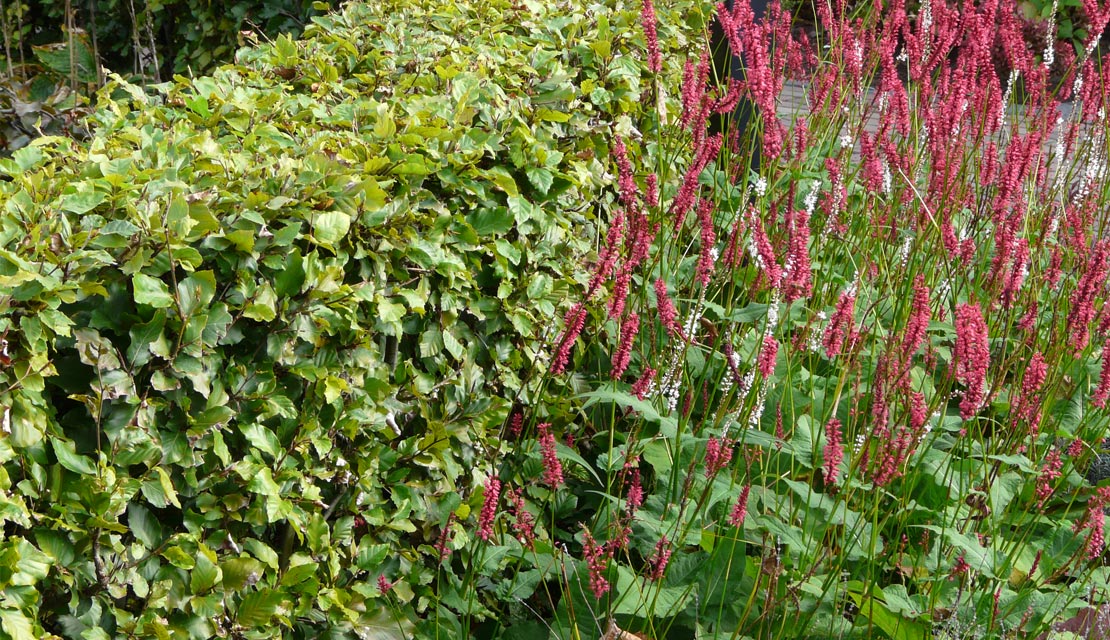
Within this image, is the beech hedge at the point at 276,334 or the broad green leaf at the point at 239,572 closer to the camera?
the beech hedge at the point at 276,334

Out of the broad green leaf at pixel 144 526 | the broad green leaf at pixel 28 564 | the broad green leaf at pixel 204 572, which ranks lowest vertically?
the broad green leaf at pixel 204 572

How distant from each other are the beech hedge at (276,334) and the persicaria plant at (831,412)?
225mm

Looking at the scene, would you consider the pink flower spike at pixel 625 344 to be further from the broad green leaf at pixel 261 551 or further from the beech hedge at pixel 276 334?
the broad green leaf at pixel 261 551

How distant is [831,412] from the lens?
2.64 meters

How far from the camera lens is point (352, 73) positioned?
3.13 meters

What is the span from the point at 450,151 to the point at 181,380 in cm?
85

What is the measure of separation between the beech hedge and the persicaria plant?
22 centimetres

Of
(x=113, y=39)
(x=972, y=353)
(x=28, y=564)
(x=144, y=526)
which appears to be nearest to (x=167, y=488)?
(x=144, y=526)

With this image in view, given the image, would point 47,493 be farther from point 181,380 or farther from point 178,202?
point 178,202

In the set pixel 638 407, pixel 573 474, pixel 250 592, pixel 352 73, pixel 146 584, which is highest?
pixel 352 73

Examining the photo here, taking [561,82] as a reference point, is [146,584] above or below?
below

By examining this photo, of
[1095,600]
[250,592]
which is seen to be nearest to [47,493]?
[250,592]

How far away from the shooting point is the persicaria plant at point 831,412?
2148 mm

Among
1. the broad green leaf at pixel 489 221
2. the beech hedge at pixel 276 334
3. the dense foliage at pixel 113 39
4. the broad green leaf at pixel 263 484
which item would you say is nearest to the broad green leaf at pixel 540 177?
the beech hedge at pixel 276 334
